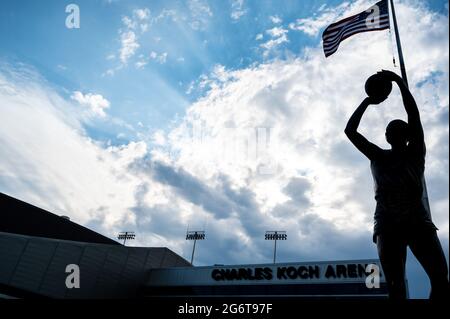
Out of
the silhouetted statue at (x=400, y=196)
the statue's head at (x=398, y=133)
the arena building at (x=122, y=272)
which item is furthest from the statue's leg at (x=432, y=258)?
the arena building at (x=122, y=272)

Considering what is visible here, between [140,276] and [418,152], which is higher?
[140,276]

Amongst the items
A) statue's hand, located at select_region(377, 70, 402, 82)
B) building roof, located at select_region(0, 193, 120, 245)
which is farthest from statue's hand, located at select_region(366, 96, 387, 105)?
building roof, located at select_region(0, 193, 120, 245)

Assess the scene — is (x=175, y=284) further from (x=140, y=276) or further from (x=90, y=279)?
(x=90, y=279)

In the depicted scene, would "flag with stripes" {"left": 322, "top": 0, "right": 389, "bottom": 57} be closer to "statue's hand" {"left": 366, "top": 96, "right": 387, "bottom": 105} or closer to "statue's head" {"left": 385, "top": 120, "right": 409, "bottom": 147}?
"statue's hand" {"left": 366, "top": 96, "right": 387, "bottom": 105}

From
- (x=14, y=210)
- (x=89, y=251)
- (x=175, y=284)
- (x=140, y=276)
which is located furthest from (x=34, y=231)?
(x=175, y=284)

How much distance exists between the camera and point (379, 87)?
9.28 feet

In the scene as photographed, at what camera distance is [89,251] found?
22562 millimetres

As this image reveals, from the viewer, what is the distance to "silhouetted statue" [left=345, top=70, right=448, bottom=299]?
2365 millimetres

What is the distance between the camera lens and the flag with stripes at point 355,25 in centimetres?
822

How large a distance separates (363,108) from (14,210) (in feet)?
99.9

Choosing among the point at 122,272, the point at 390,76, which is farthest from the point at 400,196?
the point at 122,272

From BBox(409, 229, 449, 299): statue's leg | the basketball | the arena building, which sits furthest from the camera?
the arena building

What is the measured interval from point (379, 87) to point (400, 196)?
1017mm

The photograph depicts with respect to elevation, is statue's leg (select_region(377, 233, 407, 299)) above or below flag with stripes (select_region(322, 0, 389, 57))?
below
